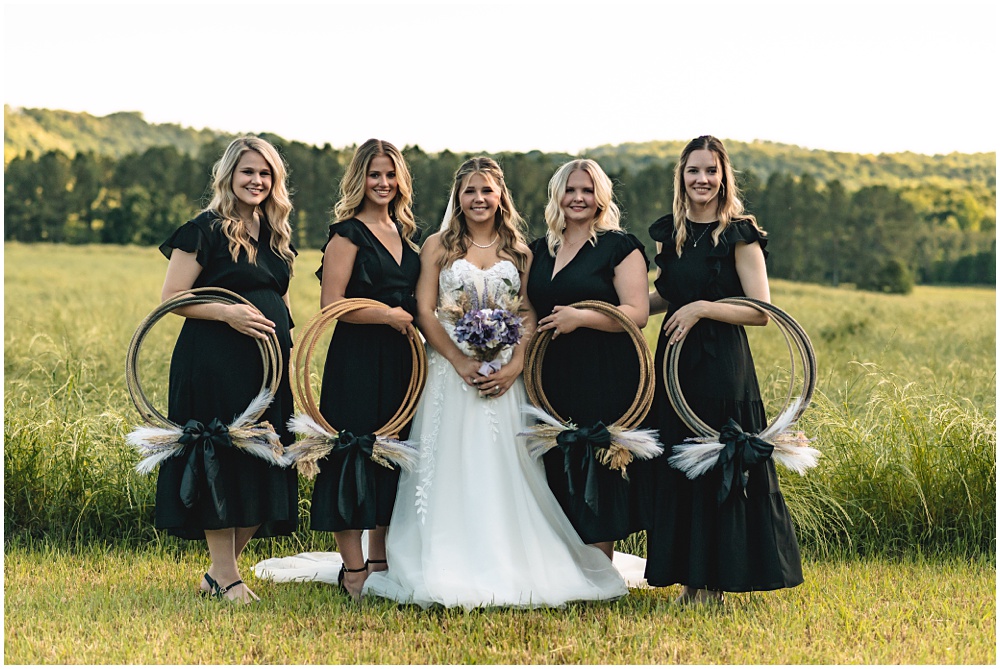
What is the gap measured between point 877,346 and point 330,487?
13278 mm

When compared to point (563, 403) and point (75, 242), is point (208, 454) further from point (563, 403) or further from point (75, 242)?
point (75, 242)

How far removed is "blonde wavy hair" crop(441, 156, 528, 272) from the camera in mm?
5457

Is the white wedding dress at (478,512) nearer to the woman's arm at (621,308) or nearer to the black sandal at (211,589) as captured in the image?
the woman's arm at (621,308)

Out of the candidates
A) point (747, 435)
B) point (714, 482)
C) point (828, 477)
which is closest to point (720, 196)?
point (747, 435)

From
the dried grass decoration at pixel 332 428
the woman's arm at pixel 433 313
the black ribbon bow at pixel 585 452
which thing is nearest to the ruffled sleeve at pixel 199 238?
the dried grass decoration at pixel 332 428

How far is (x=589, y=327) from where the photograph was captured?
532cm

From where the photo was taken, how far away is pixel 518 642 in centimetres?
470

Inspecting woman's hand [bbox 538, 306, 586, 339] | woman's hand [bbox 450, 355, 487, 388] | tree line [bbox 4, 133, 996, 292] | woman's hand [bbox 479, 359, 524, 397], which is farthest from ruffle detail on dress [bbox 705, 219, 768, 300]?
tree line [bbox 4, 133, 996, 292]

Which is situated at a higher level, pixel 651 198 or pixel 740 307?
pixel 651 198

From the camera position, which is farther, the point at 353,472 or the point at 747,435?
the point at 353,472

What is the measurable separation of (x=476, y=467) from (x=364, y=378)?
0.82 meters

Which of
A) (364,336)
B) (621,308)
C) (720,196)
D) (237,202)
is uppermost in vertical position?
(720,196)

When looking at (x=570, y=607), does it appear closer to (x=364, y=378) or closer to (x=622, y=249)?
(x=364, y=378)

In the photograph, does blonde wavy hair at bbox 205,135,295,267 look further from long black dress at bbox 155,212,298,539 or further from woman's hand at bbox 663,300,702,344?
woman's hand at bbox 663,300,702,344
